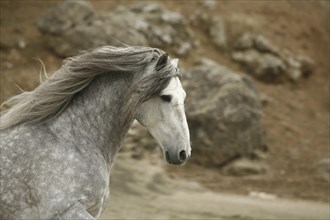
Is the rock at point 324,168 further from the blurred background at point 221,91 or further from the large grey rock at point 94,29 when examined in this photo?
the large grey rock at point 94,29

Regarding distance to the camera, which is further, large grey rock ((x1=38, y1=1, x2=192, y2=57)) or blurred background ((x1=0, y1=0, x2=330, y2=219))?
large grey rock ((x1=38, y1=1, x2=192, y2=57))

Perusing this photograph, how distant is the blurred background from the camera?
9.46 metres

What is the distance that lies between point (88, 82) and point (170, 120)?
A: 54 cm

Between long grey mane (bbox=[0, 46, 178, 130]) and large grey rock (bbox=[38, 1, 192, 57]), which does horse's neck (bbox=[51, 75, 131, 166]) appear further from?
large grey rock (bbox=[38, 1, 192, 57])

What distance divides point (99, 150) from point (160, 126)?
0.38 metres

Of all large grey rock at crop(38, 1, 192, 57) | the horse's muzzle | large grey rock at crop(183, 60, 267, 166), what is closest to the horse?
the horse's muzzle

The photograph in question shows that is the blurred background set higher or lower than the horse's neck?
higher

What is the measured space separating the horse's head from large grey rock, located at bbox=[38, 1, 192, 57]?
26.9 ft

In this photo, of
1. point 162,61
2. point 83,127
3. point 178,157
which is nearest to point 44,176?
point 83,127

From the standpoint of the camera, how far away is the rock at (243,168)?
10883mm

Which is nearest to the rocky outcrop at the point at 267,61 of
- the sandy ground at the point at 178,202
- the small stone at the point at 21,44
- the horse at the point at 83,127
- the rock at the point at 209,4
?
the rock at the point at 209,4

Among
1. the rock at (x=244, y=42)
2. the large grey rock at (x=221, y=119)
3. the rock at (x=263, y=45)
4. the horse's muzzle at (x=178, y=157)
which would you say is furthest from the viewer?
the rock at (x=244, y=42)

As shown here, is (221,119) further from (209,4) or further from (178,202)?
(209,4)

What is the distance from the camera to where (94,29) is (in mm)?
12781
